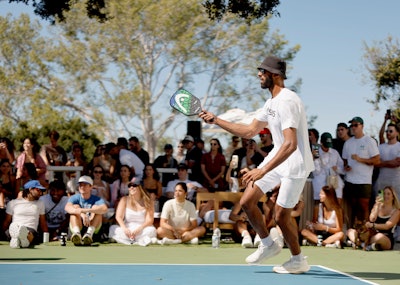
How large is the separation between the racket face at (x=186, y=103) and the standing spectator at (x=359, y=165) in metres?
6.45

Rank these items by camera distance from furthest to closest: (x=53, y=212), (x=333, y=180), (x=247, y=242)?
1. (x=53, y=212)
2. (x=333, y=180)
3. (x=247, y=242)

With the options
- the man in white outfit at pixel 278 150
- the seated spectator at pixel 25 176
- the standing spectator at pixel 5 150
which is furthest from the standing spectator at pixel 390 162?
the standing spectator at pixel 5 150

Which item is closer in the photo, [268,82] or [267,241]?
[268,82]

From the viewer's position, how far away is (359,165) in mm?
15578

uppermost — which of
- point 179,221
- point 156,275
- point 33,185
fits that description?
point 33,185

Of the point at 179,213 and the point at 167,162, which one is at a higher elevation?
the point at 167,162

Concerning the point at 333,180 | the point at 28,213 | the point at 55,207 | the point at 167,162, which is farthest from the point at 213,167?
the point at 28,213

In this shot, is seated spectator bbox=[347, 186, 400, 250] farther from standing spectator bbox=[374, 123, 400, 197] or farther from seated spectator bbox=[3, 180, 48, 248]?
seated spectator bbox=[3, 180, 48, 248]

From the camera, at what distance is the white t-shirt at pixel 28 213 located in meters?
14.9

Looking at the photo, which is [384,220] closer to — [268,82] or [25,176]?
[268,82]

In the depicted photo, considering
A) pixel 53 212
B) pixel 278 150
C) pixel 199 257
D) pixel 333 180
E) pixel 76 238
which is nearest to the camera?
pixel 278 150

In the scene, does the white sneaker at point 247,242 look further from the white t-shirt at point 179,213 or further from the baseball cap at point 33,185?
the baseball cap at point 33,185

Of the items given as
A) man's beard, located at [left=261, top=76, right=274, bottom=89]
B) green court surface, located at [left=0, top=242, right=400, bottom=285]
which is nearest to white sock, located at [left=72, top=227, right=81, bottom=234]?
green court surface, located at [left=0, top=242, right=400, bottom=285]

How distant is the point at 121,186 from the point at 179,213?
1404 millimetres
